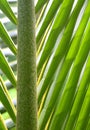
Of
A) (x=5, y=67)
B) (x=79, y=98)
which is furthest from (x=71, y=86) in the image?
(x=5, y=67)

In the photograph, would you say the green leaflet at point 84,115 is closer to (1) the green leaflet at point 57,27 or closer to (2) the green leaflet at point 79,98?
(2) the green leaflet at point 79,98

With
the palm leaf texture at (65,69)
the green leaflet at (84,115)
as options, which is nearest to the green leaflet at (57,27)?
the palm leaf texture at (65,69)

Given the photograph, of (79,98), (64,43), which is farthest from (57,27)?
(79,98)

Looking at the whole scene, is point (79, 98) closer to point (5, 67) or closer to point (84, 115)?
point (84, 115)

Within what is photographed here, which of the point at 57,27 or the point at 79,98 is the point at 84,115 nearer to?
the point at 79,98

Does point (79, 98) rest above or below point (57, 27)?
below

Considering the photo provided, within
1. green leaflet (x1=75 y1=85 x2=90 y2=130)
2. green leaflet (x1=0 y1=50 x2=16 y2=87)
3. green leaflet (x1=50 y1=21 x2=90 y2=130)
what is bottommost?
green leaflet (x1=75 y1=85 x2=90 y2=130)

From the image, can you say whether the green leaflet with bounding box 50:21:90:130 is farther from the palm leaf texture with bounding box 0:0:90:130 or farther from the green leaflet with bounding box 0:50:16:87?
the green leaflet with bounding box 0:50:16:87

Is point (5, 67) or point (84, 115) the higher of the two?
point (5, 67)

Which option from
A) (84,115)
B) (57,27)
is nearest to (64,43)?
(57,27)

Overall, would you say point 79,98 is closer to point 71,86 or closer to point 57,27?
point 71,86

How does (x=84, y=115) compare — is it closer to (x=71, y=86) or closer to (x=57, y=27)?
(x=71, y=86)

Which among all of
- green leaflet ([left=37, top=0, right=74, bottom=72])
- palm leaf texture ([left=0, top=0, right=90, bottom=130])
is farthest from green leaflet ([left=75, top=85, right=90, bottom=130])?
green leaflet ([left=37, top=0, right=74, bottom=72])
